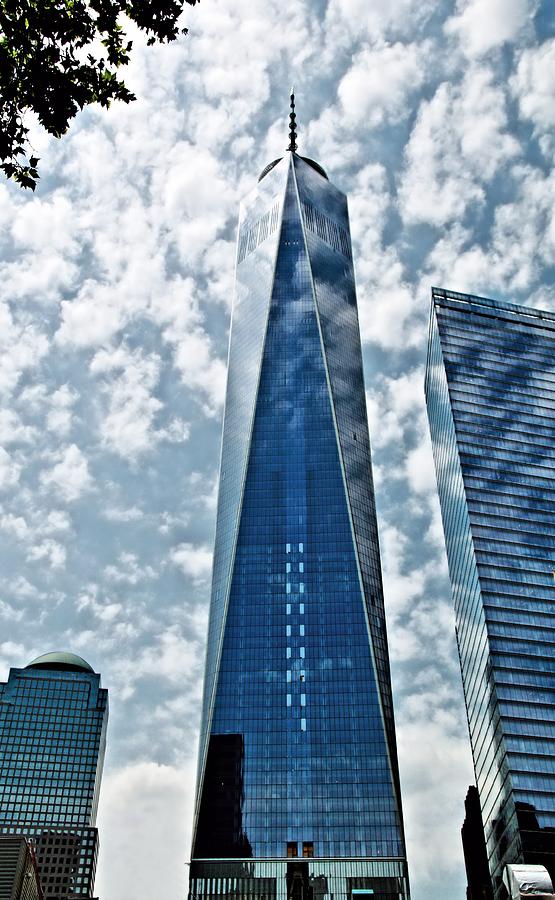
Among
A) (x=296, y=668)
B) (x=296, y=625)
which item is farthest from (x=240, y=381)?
(x=296, y=668)

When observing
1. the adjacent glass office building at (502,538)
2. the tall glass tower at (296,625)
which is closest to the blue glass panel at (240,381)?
the tall glass tower at (296,625)

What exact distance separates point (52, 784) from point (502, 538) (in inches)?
4787

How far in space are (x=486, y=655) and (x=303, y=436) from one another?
179ft

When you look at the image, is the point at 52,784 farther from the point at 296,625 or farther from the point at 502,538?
the point at 502,538

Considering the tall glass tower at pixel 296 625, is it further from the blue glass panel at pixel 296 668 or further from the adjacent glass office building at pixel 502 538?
the adjacent glass office building at pixel 502 538

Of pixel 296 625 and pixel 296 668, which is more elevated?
pixel 296 625

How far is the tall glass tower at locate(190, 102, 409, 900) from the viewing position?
124m

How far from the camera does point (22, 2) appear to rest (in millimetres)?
16797

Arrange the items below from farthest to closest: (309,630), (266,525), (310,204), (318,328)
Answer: (310,204)
(318,328)
(266,525)
(309,630)

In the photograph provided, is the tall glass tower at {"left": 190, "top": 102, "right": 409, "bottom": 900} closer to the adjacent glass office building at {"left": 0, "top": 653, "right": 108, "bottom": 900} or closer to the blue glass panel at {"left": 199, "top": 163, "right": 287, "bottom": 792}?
the blue glass panel at {"left": 199, "top": 163, "right": 287, "bottom": 792}

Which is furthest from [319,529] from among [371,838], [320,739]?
[371,838]

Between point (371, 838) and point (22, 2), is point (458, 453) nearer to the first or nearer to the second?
point (371, 838)

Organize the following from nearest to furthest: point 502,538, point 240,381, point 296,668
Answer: point 502,538, point 296,668, point 240,381

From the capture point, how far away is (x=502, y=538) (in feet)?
434
